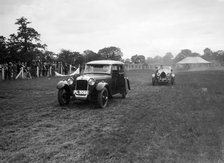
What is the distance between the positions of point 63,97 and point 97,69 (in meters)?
1.80

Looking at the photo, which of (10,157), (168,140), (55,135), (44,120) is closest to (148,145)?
(168,140)

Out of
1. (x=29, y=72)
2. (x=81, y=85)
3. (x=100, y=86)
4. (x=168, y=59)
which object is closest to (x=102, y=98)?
(x=100, y=86)

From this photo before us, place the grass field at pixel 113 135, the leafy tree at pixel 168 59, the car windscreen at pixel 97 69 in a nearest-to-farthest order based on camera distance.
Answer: the grass field at pixel 113 135, the car windscreen at pixel 97 69, the leafy tree at pixel 168 59

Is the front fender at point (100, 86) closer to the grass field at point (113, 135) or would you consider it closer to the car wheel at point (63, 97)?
the grass field at point (113, 135)

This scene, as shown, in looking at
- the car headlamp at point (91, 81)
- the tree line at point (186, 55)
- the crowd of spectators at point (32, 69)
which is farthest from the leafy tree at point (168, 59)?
Result: the car headlamp at point (91, 81)

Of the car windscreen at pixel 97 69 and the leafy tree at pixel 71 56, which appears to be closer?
the car windscreen at pixel 97 69

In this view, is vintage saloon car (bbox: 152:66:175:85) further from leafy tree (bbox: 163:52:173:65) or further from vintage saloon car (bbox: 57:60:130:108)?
leafy tree (bbox: 163:52:173:65)

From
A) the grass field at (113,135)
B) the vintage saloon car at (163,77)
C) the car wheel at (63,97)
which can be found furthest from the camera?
the vintage saloon car at (163,77)

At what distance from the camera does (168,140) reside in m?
4.38

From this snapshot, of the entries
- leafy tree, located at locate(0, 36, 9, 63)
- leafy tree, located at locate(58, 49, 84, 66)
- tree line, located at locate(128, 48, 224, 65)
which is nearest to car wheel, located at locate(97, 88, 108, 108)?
leafy tree, located at locate(0, 36, 9, 63)

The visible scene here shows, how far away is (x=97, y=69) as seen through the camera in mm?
9008

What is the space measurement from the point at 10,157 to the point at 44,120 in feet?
8.13

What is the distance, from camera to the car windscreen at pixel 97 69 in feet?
29.2

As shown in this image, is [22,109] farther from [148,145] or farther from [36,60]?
[36,60]
